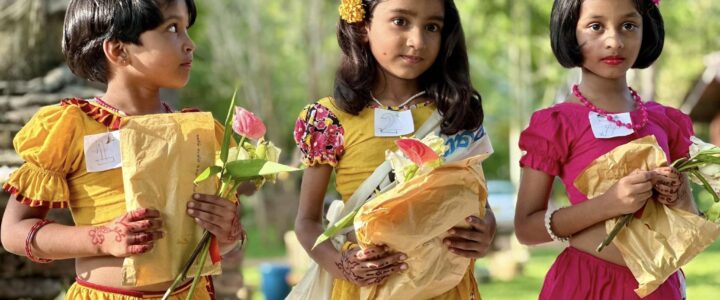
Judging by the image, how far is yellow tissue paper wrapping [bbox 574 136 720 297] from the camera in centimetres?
296

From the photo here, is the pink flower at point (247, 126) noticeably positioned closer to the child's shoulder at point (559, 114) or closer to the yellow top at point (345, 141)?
the yellow top at point (345, 141)

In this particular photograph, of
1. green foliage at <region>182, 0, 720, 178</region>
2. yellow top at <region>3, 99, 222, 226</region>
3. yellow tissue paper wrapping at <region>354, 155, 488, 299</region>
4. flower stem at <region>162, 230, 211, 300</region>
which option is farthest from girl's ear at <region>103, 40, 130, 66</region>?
green foliage at <region>182, 0, 720, 178</region>

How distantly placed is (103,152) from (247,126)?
40 centimetres

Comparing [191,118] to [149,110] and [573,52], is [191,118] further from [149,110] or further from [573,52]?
[573,52]

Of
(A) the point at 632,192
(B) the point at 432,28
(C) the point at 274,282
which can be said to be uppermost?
(B) the point at 432,28

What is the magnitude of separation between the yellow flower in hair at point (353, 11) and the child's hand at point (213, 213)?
82 centimetres

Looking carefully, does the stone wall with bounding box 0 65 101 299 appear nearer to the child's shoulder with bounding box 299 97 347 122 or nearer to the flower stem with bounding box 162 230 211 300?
the child's shoulder with bounding box 299 97 347 122

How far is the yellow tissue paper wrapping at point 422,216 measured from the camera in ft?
8.75

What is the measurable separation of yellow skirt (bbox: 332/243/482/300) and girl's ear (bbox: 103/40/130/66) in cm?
82

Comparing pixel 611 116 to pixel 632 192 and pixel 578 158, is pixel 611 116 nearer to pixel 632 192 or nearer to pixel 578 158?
pixel 578 158

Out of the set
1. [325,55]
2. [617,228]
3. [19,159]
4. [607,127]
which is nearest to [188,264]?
[617,228]

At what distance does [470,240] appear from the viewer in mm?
2932

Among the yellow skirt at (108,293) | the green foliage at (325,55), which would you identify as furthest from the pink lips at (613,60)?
the green foliage at (325,55)

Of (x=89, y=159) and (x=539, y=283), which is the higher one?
(x=89, y=159)
